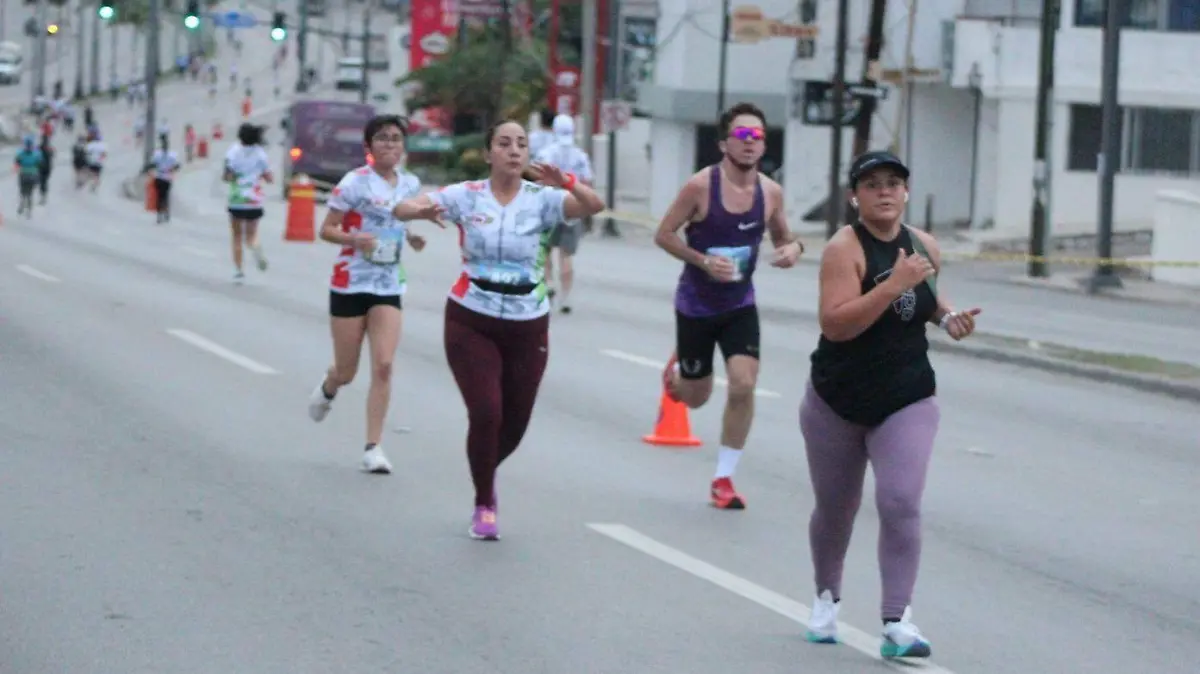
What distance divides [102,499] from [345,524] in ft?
4.28

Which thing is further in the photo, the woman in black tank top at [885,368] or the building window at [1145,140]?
the building window at [1145,140]

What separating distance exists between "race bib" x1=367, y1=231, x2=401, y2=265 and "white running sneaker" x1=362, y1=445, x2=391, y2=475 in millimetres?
993

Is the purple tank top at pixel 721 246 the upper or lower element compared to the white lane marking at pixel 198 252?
upper

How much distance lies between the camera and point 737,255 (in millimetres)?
10508

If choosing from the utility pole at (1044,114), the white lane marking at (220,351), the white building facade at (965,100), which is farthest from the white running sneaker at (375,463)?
the white building facade at (965,100)

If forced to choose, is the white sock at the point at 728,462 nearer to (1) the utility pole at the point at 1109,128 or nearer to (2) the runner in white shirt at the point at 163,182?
(1) the utility pole at the point at 1109,128

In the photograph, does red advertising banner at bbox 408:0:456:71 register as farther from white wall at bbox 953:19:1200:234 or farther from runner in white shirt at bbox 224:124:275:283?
runner in white shirt at bbox 224:124:275:283

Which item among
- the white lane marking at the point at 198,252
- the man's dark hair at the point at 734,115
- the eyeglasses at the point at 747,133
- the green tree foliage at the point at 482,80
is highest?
the green tree foliage at the point at 482,80

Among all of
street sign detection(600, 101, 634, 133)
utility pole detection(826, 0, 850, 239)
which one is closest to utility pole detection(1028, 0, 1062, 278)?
utility pole detection(826, 0, 850, 239)

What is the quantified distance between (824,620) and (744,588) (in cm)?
105

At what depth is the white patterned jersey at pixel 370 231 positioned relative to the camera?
11.6 metres

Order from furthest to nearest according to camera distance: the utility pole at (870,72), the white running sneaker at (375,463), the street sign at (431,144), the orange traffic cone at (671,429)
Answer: the street sign at (431,144)
the utility pole at (870,72)
the orange traffic cone at (671,429)
the white running sneaker at (375,463)

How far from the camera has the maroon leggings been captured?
944 centimetres

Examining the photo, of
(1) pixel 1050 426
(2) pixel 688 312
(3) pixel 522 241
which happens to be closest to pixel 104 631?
(3) pixel 522 241
